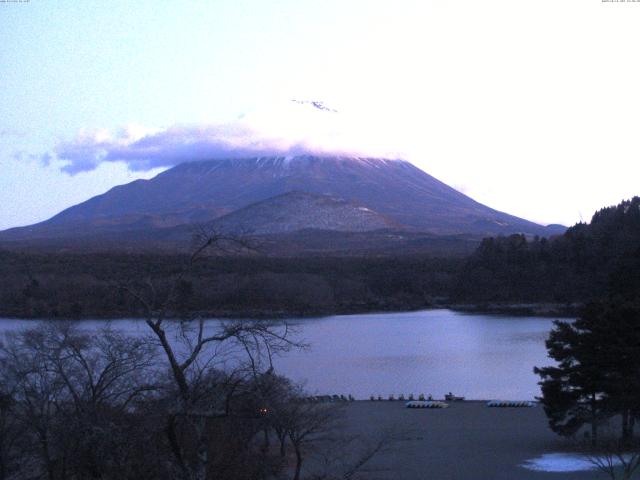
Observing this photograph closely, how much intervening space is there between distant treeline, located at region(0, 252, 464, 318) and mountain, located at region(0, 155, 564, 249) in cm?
2049

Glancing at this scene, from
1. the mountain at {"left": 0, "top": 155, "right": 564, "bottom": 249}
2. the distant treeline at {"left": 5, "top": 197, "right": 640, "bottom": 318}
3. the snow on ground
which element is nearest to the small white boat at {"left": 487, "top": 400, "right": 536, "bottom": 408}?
the snow on ground

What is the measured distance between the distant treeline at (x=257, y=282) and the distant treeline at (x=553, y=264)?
262 cm

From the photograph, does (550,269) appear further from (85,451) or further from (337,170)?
(337,170)

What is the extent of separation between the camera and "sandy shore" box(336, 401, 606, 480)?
10.7 metres

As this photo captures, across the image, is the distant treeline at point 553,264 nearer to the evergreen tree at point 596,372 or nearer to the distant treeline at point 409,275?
the distant treeline at point 409,275

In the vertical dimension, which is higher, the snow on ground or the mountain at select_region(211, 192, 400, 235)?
the mountain at select_region(211, 192, 400, 235)

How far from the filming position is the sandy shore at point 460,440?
1066 centimetres

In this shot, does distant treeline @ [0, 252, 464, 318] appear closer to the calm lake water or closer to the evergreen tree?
the calm lake water

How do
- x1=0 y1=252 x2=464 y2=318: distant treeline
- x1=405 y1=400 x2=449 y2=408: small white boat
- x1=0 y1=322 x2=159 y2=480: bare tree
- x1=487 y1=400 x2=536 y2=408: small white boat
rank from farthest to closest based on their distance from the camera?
x1=0 y1=252 x2=464 y2=318: distant treeline → x1=405 y1=400 x2=449 y2=408: small white boat → x1=487 y1=400 x2=536 y2=408: small white boat → x1=0 y1=322 x2=159 y2=480: bare tree

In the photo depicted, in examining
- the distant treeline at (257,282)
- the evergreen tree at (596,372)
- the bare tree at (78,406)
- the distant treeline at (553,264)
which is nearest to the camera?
the bare tree at (78,406)

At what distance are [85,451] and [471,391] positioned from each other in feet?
44.9

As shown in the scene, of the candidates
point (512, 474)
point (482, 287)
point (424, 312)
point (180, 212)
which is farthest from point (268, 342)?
point (180, 212)

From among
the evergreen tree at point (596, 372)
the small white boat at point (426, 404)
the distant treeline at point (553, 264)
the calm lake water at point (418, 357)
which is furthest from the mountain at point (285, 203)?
the evergreen tree at point (596, 372)

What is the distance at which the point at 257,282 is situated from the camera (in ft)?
119
